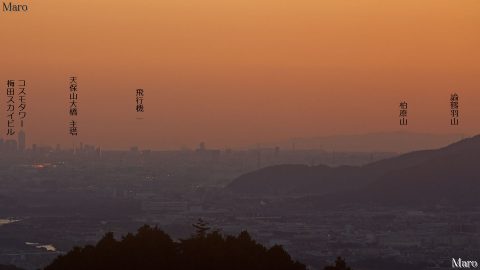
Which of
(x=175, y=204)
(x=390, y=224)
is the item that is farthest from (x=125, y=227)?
(x=175, y=204)

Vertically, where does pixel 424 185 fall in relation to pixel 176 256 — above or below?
above

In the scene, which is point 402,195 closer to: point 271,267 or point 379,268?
point 379,268

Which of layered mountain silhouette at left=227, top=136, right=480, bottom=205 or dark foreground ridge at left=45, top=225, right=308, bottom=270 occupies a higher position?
layered mountain silhouette at left=227, top=136, right=480, bottom=205

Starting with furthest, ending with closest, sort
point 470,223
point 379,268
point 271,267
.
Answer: point 470,223 → point 379,268 → point 271,267

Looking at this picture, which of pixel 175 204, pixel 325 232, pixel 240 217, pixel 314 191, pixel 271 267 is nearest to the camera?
pixel 271 267

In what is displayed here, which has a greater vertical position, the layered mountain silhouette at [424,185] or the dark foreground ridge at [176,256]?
the layered mountain silhouette at [424,185]

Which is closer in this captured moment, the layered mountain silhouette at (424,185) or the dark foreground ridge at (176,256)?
the dark foreground ridge at (176,256)

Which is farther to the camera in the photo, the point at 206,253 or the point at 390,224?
the point at 390,224

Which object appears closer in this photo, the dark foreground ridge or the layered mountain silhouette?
the dark foreground ridge
